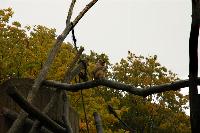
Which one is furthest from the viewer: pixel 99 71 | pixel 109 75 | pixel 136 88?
pixel 109 75

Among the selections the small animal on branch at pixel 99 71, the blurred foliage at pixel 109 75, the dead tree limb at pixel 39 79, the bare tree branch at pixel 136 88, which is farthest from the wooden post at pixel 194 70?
the blurred foliage at pixel 109 75

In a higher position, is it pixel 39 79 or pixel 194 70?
pixel 39 79

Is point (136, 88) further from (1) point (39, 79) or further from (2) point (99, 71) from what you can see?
(1) point (39, 79)

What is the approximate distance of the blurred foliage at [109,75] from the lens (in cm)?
2238

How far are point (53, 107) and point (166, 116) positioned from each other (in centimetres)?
3368

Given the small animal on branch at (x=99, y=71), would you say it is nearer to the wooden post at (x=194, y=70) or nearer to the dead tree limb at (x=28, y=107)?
the dead tree limb at (x=28, y=107)

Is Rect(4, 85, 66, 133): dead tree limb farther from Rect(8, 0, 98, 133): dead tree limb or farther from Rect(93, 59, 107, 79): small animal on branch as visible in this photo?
Rect(93, 59, 107, 79): small animal on branch

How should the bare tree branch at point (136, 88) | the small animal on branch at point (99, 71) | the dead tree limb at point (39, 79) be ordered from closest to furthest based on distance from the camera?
1. the bare tree branch at point (136, 88)
2. the small animal on branch at point (99, 71)
3. the dead tree limb at point (39, 79)

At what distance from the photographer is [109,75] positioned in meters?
39.7

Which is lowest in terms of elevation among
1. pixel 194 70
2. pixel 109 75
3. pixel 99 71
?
pixel 194 70

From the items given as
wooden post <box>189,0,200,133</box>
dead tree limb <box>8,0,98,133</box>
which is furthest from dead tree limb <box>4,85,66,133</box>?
wooden post <box>189,0,200,133</box>

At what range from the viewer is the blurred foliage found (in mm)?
22375

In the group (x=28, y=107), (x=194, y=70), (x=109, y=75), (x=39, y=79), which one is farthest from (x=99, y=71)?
(x=109, y=75)

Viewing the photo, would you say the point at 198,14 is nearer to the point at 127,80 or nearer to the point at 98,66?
the point at 98,66
